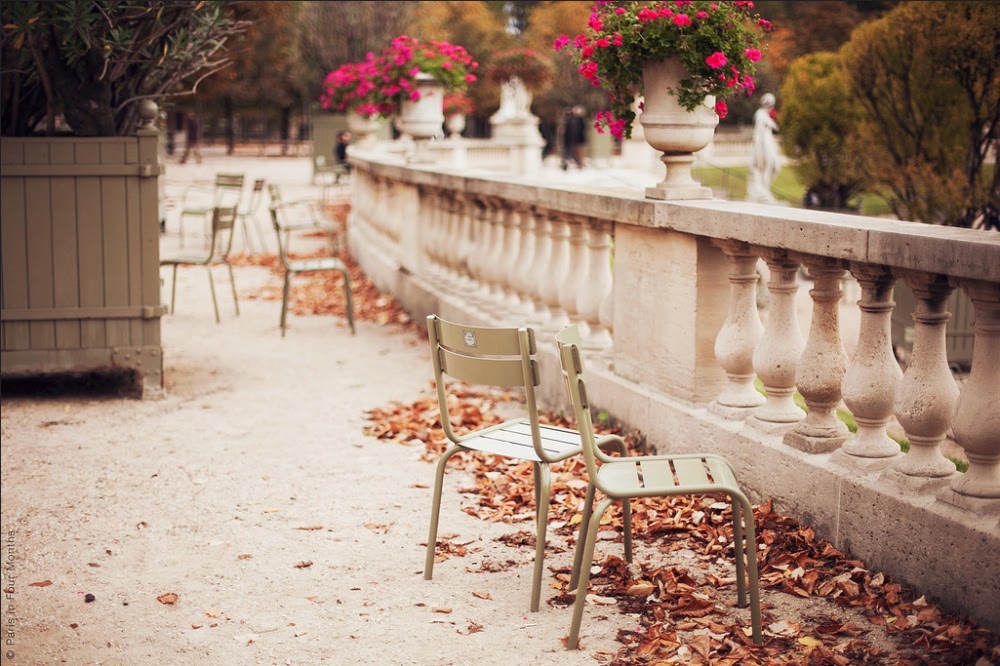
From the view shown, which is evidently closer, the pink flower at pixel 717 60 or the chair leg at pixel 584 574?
the chair leg at pixel 584 574

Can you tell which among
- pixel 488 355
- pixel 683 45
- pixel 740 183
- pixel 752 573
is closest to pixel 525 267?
pixel 683 45

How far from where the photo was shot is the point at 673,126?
19.5ft

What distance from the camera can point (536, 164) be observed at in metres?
34.6

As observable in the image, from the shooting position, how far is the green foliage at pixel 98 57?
712 cm

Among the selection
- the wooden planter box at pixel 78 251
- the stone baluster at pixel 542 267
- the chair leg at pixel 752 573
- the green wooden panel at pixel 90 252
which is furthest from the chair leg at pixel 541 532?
the green wooden panel at pixel 90 252

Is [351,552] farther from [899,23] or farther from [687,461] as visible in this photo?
[899,23]

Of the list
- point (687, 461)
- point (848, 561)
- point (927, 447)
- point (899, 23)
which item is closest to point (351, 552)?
point (687, 461)

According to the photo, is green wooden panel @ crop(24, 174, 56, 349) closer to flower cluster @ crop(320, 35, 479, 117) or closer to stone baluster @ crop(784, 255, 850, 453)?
stone baluster @ crop(784, 255, 850, 453)

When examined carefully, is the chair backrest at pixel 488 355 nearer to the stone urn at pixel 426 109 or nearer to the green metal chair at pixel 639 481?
the green metal chair at pixel 639 481

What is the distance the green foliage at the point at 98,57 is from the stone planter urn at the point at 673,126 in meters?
3.19

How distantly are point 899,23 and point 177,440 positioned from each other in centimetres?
1201

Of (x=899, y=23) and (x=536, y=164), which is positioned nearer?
(x=899, y=23)

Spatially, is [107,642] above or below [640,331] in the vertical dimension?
below

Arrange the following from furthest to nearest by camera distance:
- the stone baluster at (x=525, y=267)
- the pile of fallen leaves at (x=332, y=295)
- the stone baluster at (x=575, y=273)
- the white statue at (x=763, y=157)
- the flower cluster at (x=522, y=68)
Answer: the flower cluster at (x=522, y=68)
the white statue at (x=763, y=157)
the pile of fallen leaves at (x=332, y=295)
the stone baluster at (x=525, y=267)
the stone baluster at (x=575, y=273)
